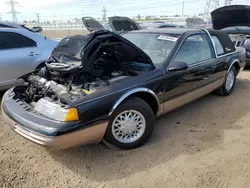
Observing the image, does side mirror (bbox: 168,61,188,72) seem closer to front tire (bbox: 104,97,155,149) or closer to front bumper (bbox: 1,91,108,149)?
front tire (bbox: 104,97,155,149)

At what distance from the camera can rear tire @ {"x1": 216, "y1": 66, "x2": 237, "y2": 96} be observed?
482 centimetres

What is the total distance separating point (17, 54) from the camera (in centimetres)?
482

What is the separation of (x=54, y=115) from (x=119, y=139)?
85cm

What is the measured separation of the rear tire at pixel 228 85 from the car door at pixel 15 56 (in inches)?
154

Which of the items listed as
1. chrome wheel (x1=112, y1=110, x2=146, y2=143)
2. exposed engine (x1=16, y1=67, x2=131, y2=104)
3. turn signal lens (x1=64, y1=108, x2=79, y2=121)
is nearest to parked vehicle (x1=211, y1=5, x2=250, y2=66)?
chrome wheel (x1=112, y1=110, x2=146, y2=143)

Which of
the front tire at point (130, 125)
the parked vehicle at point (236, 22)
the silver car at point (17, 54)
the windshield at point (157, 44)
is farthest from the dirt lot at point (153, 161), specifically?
the parked vehicle at point (236, 22)

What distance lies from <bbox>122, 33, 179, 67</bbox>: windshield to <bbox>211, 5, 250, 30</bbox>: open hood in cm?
504

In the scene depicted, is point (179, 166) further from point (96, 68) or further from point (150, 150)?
point (96, 68)

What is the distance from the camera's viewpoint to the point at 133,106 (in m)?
2.89

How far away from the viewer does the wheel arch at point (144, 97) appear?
9.04ft

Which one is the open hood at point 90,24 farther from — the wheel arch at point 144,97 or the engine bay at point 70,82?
the wheel arch at point 144,97

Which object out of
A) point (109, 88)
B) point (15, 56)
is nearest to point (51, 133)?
point (109, 88)

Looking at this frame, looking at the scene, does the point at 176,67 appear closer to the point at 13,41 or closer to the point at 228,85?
the point at 228,85

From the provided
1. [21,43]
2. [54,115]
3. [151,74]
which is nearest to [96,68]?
[151,74]
